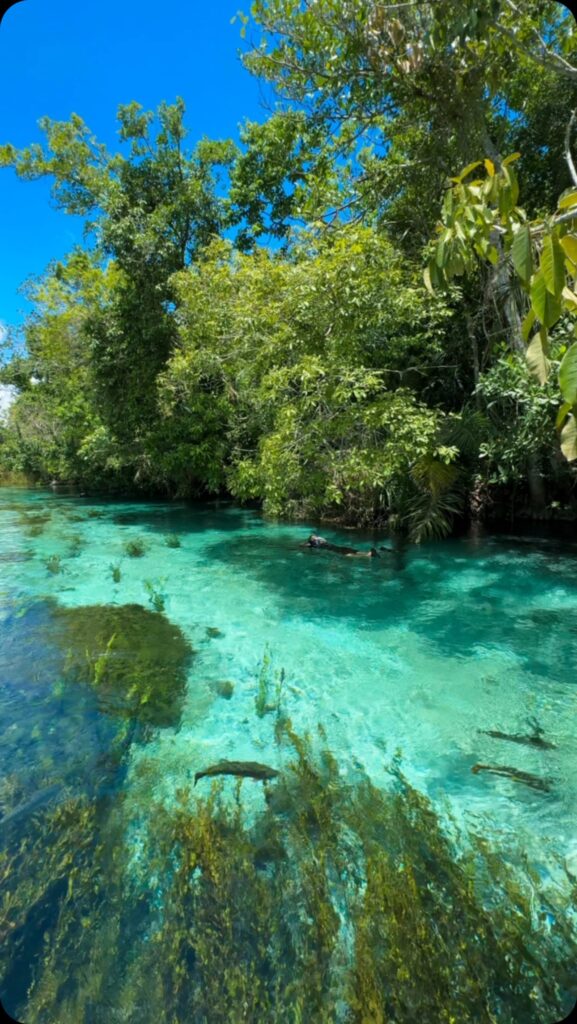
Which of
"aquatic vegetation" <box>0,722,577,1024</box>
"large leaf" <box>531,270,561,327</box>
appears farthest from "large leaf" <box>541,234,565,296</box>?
"aquatic vegetation" <box>0,722,577,1024</box>

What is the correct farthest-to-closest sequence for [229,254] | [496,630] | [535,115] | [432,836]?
1. [229,254]
2. [535,115]
3. [496,630]
4. [432,836]

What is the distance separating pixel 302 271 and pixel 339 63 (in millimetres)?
3936

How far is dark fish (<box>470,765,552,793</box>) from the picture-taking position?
3695mm

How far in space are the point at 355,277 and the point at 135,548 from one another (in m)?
8.27

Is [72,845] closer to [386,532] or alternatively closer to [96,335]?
[386,532]

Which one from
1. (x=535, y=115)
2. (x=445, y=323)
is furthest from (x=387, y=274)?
(x=535, y=115)

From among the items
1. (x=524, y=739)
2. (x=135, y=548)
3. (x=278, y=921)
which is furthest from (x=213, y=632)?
(x=135, y=548)

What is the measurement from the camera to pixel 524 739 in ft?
14.3

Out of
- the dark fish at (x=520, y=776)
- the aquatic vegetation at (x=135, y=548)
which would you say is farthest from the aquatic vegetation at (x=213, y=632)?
the aquatic vegetation at (x=135, y=548)

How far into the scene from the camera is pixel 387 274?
9.68 meters

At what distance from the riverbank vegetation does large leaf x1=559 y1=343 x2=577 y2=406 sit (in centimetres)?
87

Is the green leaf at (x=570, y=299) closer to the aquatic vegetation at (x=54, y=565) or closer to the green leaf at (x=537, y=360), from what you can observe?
the green leaf at (x=537, y=360)

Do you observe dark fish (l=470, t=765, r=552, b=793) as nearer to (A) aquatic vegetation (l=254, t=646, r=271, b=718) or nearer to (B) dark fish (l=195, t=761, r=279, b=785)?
(B) dark fish (l=195, t=761, r=279, b=785)

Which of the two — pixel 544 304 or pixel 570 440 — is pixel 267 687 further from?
pixel 544 304
